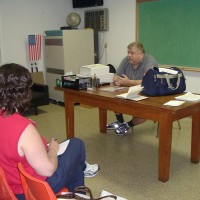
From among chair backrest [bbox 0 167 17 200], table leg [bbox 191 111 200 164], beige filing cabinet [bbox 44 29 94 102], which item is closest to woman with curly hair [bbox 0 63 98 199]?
chair backrest [bbox 0 167 17 200]

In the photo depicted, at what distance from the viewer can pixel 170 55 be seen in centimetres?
444

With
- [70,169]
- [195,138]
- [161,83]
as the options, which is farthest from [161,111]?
[70,169]

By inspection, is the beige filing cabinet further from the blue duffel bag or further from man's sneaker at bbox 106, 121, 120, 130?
the blue duffel bag

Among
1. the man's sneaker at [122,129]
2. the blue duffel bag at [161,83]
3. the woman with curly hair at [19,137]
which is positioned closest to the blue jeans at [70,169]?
the woman with curly hair at [19,137]

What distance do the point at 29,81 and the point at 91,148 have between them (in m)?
1.92

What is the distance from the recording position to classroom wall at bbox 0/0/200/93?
16.3 ft

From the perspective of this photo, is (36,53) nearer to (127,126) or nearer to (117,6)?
(117,6)

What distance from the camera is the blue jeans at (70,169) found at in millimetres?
1593

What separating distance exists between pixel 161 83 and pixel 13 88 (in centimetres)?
157

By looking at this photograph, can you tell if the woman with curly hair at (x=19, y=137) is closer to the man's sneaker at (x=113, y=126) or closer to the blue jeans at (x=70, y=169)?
the blue jeans at (x=70, y=169)

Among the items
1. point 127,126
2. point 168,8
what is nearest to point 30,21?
point 168,8

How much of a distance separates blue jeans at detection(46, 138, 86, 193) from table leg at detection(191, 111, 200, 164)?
1302 mm

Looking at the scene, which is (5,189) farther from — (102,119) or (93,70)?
(102,119)

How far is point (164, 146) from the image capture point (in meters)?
2.39
